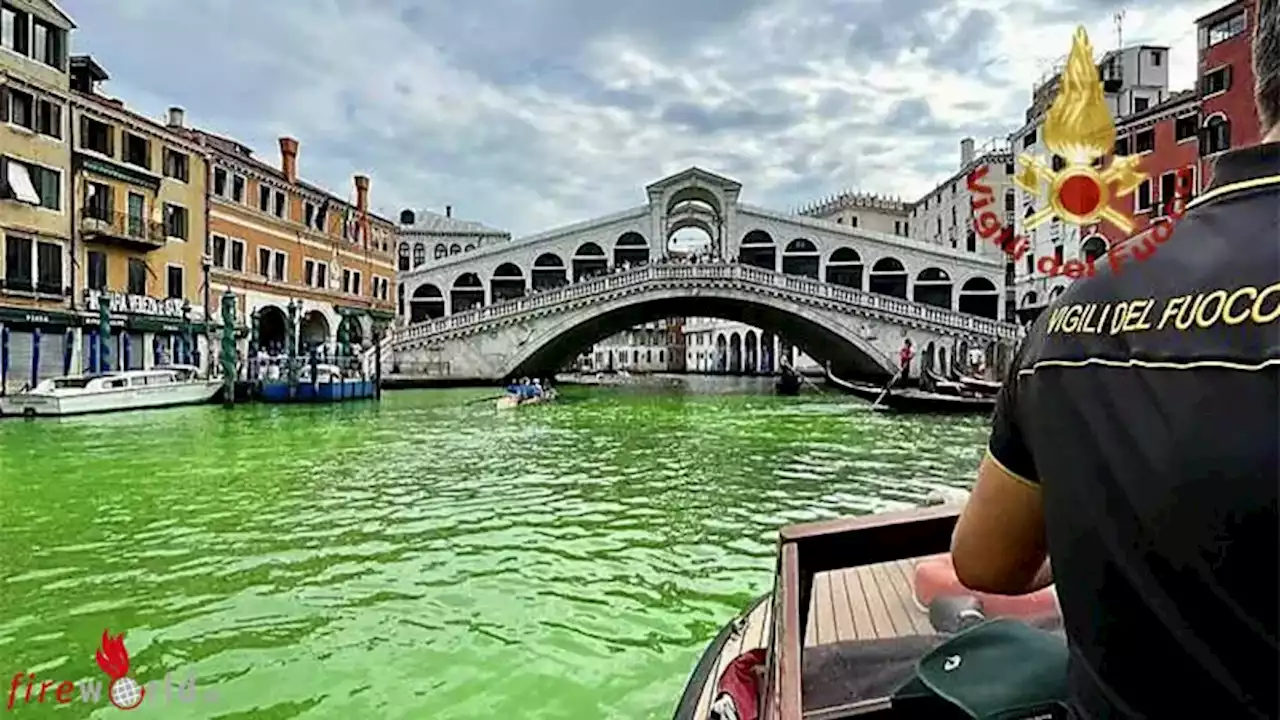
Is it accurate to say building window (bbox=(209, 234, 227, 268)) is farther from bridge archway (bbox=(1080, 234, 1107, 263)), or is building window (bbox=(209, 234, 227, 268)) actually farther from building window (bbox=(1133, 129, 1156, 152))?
bridge archway (bbox=(1080, 234, 1107, 263))

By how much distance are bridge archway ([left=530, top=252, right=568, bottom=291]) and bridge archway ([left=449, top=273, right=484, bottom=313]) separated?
2.22m

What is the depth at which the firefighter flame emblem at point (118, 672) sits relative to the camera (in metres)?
3.61

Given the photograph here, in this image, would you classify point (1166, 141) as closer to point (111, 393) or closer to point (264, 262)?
point (264, 262)

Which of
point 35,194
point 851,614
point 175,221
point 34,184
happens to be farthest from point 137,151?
point 851,614

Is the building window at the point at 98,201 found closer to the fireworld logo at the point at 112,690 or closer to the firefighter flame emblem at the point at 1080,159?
the fireworld logo at the point at 112,690

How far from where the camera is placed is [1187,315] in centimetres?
79

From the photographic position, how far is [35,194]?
691 inches

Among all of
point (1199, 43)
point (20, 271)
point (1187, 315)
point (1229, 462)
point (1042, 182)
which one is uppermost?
point (1199, 43)

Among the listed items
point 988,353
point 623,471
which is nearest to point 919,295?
point 988,353

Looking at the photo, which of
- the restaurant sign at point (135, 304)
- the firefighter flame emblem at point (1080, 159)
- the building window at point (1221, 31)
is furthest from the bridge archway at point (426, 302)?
the firefighter flame emblem at point (1080, 159)

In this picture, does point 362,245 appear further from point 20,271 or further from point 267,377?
point 20,271

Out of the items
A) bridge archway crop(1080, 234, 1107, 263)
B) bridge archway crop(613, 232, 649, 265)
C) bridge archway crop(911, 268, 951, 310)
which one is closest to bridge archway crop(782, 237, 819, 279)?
bridge archway crop(911, 268, 951, 310)

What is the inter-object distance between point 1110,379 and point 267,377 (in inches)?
880

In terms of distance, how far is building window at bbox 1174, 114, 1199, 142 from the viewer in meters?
22.0
